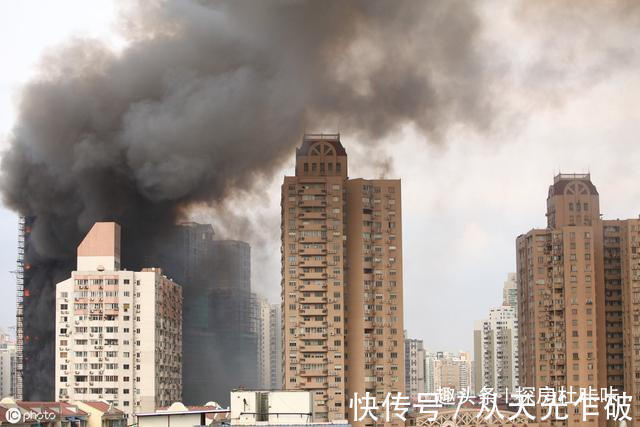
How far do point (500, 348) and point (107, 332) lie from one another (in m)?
63.8

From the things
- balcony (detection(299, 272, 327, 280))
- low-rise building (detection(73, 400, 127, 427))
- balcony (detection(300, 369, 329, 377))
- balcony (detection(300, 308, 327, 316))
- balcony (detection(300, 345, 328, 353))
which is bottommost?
low-rise building (detection(73, 400, 127, 427))

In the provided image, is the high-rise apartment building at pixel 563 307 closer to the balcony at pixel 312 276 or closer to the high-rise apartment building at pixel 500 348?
the balcony at pixel 312 276

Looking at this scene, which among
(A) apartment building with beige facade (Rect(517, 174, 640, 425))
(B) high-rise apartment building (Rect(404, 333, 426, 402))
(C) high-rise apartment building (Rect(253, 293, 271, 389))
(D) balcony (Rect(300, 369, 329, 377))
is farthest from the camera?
(B) high-rise apartment building (Rect(404, 333, 426, 402))

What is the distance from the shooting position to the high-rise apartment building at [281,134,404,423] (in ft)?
218

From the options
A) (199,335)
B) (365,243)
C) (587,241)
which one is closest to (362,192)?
(365,243)

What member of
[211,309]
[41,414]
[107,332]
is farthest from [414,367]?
[41,414]

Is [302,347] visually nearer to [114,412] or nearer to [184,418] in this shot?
[114,412]

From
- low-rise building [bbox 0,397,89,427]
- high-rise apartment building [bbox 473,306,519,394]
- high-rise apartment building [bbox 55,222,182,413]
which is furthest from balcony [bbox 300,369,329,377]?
high-rise apartment building [bbox 473,306,519,394]

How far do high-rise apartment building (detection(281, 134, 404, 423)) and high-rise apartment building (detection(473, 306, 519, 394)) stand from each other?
54.0m

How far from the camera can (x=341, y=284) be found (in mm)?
66750

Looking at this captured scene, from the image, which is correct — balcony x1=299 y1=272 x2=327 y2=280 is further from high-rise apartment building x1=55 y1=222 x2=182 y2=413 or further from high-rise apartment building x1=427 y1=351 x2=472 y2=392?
high-rise apartment building x1=427 y1=351 x2=472 y2=392

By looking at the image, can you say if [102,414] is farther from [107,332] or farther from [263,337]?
[263,337]

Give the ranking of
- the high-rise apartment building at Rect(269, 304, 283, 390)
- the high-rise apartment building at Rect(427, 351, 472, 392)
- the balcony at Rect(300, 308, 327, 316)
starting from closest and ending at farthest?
the balcony at Rect(300, 308, 327, 316), the high-rise apartment building at Rect(269, 304, 283, 390), the high-rise apartment building at Rect(427, 351, 472, 392)

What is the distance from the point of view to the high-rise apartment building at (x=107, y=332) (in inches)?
2630
